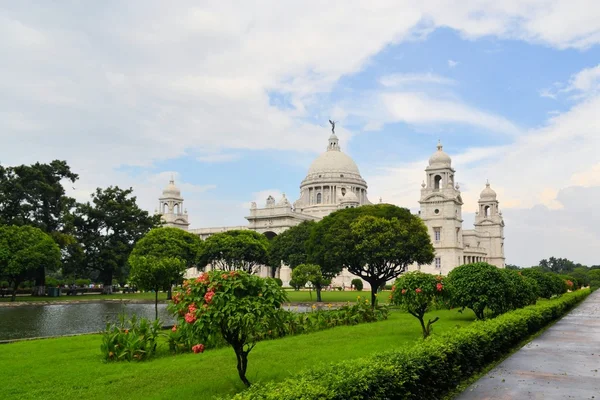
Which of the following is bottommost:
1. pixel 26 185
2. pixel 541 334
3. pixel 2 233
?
pixel 541 334

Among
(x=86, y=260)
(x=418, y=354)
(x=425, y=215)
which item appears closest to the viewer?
(x=418, y=354)

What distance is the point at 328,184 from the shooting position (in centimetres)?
11775

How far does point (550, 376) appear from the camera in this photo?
12898 mm

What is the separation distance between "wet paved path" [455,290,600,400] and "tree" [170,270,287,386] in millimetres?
4079

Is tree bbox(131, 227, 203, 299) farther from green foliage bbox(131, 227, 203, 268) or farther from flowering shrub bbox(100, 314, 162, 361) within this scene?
flowering shrub bbox(100, 314, 162, 361)

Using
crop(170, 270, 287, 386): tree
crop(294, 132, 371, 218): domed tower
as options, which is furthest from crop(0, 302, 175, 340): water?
crop(294, 132, 371, 218): domed tower

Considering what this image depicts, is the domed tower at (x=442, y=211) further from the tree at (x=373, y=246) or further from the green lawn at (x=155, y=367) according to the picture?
the green lawn at (x=155, y=367)

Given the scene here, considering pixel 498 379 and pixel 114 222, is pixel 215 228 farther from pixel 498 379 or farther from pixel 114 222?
pixel 498 379

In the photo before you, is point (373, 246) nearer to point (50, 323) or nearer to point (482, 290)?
point (482, 290)

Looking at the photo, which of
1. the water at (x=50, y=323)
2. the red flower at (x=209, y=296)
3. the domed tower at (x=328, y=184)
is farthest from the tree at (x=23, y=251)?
the domed tower at (x=328, y=184)

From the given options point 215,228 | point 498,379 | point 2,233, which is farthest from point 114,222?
point 498,379

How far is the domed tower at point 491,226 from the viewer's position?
111312 millimetres

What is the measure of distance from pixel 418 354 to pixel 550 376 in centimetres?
416

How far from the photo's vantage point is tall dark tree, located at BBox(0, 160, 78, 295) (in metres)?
55.3
